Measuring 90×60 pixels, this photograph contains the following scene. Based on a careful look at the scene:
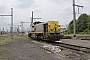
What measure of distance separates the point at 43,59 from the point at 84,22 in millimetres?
75133

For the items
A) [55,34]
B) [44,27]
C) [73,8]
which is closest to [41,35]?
[44,27]

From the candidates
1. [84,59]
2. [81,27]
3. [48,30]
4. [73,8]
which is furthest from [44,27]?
[81,27]

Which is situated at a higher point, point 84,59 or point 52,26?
point 52,26

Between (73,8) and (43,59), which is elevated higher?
(73,8)

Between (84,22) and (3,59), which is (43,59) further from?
(84,22)

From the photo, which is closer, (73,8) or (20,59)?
(20,59)

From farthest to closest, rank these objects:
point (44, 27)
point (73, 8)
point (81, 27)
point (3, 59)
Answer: point (81, 27), point (73, 8), point (44, 27), point (3, 59)

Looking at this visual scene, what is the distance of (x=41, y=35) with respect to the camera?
29.2 meters

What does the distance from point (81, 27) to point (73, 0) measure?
46.1 meters

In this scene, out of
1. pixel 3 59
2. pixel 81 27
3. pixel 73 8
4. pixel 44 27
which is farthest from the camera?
pixel 81 27

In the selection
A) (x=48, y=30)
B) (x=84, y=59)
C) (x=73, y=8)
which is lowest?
(x=84, y=59)

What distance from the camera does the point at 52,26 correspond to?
89.2 feet

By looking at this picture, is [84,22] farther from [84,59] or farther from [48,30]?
[84,59]

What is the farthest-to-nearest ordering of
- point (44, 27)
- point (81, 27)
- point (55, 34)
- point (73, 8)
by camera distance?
point (81, 27), point (73, 8), point (44, 27), point (55, 34)
